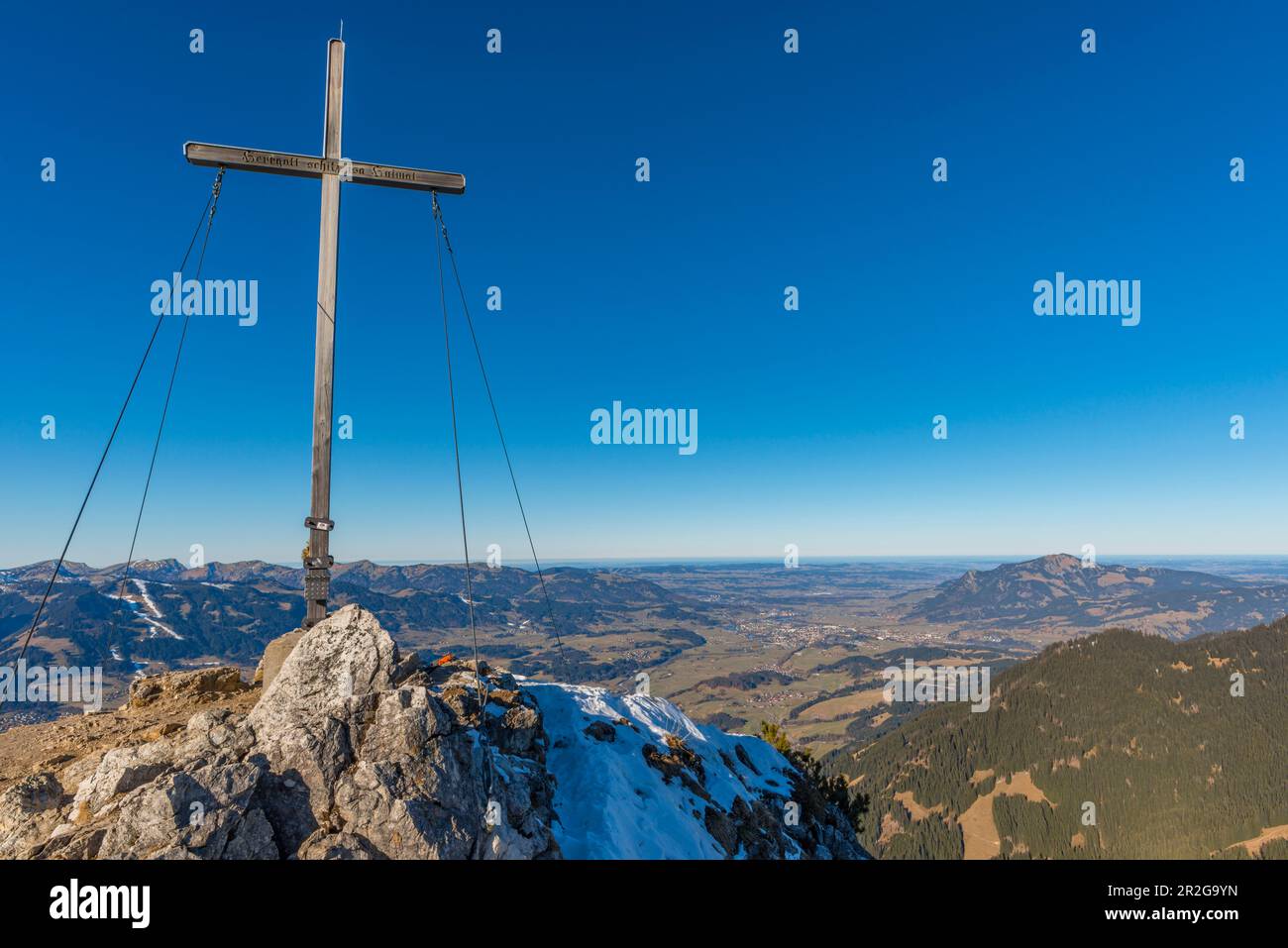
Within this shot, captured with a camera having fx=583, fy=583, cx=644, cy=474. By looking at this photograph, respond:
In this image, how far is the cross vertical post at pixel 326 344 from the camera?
13.1 meters

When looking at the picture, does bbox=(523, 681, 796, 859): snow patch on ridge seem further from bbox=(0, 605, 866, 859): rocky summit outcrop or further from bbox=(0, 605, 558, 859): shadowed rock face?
bbox=(0, 605, 558, 859): shadowed rock face

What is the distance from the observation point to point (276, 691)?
39.7ft

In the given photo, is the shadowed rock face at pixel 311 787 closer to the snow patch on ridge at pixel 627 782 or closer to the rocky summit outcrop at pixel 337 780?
the rocky summit outcrop at pixel 337 780

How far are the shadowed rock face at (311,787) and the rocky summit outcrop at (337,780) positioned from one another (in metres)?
0.03

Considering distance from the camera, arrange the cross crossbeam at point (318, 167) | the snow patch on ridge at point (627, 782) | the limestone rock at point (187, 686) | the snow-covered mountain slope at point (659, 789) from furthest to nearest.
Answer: the snow-covered mountain slope at point (659, 789)
the limestone rock at point (187, 686)
the snow patch on ridge at point (627, 782)
the cross crossbeam at point (318, 167)

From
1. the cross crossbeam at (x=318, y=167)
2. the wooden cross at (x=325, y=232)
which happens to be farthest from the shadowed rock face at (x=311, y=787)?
the cross crossbeam at (x=318, y=167)

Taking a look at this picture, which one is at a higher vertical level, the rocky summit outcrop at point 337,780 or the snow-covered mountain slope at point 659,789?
the rocky summit outcrop at point 337,780

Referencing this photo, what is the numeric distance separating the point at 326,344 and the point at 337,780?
355 inches
